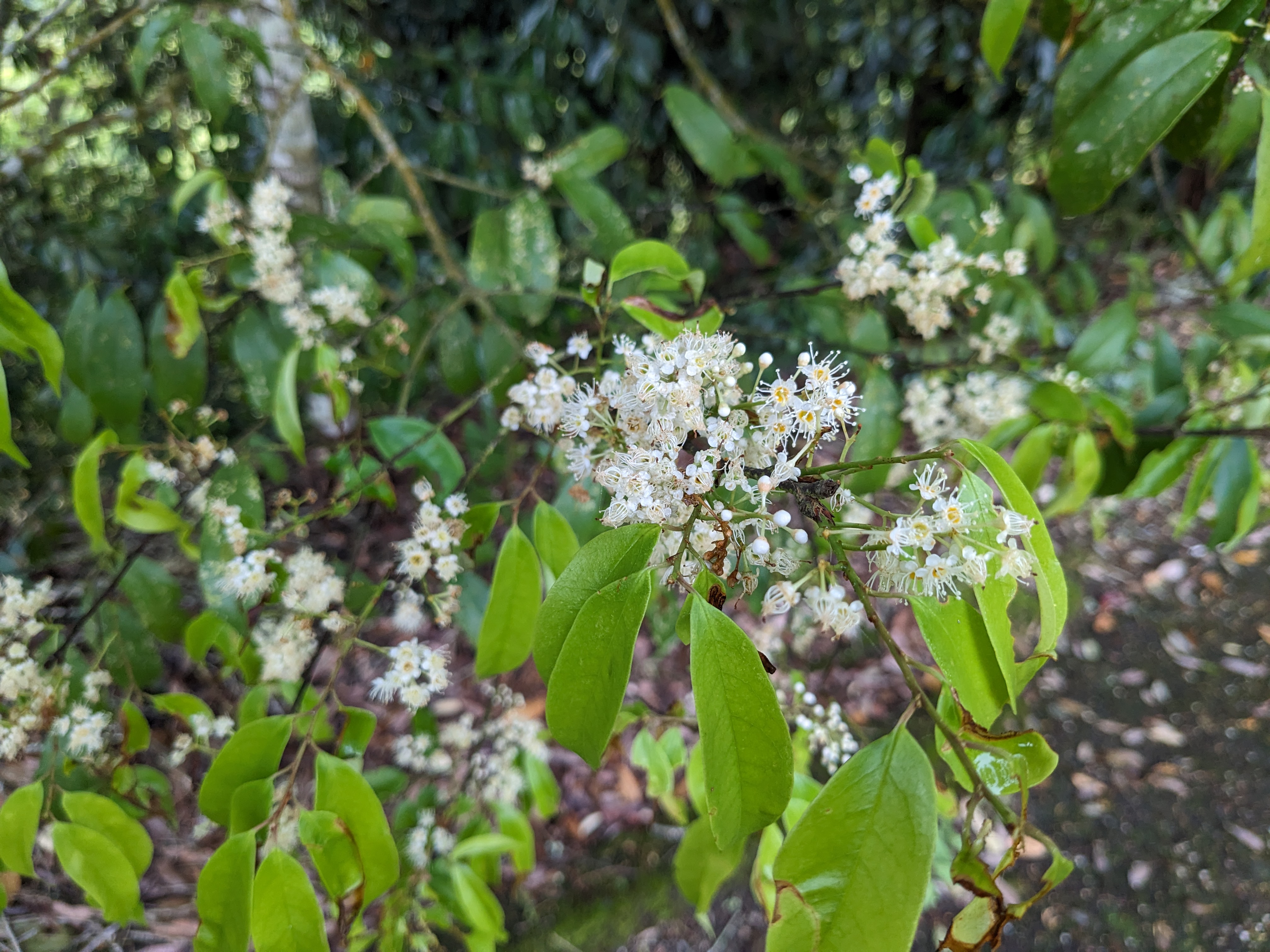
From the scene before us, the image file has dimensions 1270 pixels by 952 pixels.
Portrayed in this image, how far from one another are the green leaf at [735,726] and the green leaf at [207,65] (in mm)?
995

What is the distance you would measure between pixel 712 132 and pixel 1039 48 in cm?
114

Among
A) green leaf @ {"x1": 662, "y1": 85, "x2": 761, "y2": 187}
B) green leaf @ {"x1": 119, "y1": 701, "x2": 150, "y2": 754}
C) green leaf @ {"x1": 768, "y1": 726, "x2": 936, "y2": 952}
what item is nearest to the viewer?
green leaf @ {"x1": 768, "y1": 726, "x2": 936, "y2": 952}

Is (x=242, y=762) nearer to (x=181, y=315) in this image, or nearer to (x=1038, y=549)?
(x=181, y=315)

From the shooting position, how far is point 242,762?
62cm

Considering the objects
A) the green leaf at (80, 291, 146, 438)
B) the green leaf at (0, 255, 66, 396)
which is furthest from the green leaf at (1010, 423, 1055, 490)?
the green leaf at (80, 291, 146, 438)

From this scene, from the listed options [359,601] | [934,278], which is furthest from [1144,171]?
[359,601]

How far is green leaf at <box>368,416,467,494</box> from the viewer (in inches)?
32.4

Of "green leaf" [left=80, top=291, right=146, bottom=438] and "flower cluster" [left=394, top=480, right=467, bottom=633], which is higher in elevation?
"green leaf" [left=80, top=291, right=146, bottom=438]

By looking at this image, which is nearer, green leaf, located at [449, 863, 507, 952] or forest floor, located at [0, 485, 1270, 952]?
green leaf, located at [449, 863, 507, 952]

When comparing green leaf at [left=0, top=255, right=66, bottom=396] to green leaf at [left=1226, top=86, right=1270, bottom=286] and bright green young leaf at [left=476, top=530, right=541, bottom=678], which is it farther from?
green leaf at [left=1226, top=86, right=1270, bottom=286]

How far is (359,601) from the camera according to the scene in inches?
34.5

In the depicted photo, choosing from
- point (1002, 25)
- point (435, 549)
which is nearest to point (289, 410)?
point (435, 549)

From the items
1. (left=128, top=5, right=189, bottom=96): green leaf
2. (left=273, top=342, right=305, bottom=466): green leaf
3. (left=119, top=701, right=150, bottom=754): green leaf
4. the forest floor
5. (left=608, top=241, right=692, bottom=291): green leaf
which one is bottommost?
the forest floor

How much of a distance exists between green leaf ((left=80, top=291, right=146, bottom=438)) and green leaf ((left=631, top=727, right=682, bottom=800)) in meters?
0.92
